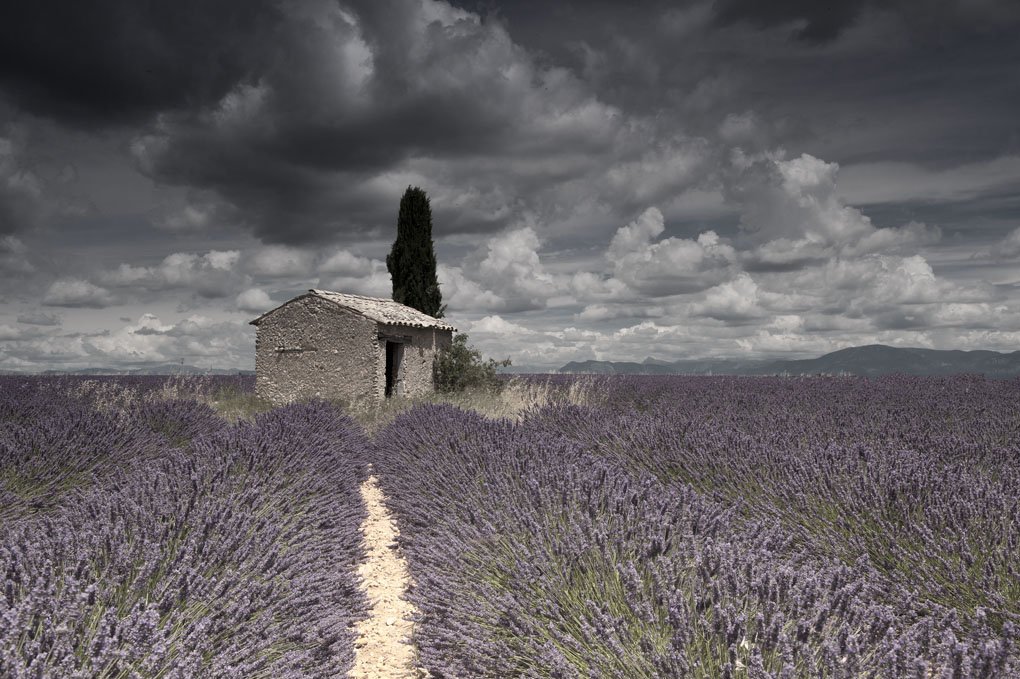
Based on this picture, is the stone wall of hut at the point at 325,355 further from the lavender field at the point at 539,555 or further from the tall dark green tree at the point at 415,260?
the lavender field at the point at 539,555

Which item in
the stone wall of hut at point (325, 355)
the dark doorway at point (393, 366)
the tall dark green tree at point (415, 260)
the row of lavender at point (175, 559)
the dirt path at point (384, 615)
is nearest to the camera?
the row of lavender at point (175, 559)

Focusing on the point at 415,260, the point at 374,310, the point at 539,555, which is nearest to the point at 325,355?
Result: the point at 374,310

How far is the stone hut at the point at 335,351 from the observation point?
11625mm

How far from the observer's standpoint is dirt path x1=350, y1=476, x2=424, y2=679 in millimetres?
2709

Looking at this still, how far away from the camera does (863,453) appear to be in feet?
13.1

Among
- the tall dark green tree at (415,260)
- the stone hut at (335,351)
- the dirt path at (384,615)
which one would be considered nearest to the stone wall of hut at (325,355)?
the stone hut at (335,351)

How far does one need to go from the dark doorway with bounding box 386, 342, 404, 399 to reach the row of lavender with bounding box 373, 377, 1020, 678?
7.42 metres

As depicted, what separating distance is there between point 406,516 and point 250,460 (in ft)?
3.74

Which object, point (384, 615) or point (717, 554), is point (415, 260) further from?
point (717, 554)

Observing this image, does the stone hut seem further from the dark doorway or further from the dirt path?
the dirt path

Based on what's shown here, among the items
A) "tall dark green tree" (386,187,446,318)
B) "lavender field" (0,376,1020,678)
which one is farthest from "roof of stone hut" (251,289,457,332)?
"lavender field" (0,376,1020,678)

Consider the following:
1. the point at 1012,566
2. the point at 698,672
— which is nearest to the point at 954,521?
the point at 1012,566

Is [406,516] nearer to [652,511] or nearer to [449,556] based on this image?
[449,556]

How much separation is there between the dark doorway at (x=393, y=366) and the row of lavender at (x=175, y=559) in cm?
759
